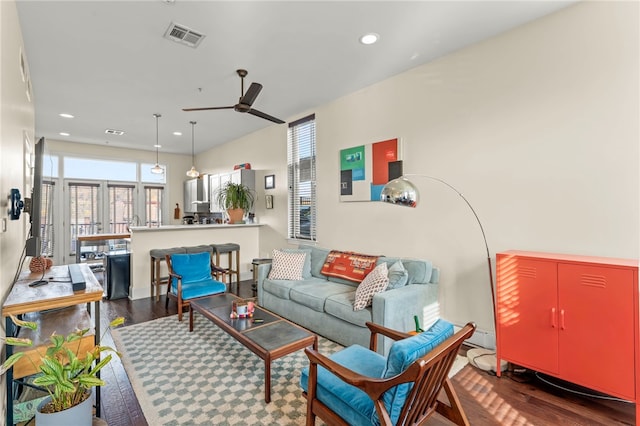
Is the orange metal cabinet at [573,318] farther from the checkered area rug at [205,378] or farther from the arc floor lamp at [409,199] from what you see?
the checkered area rug at [205,378]

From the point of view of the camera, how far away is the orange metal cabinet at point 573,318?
2.03 meters

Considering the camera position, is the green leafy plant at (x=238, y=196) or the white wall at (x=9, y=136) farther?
the green leafy plant at (x=238, y=196)

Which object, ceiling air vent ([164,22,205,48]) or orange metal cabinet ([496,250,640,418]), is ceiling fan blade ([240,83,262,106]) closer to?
ceiling air vent ([164,22,205,48])

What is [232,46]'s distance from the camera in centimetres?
319

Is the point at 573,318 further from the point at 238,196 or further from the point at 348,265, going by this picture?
the point at 238,196

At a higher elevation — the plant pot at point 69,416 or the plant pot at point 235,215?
the plant pot at point 235,215

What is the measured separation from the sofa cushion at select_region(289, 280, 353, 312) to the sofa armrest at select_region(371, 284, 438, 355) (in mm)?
707

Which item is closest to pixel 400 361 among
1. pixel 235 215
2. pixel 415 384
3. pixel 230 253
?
pixel 415 384

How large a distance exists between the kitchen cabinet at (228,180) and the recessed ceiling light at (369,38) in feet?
12.8

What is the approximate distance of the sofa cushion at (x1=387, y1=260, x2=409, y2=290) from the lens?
311cm

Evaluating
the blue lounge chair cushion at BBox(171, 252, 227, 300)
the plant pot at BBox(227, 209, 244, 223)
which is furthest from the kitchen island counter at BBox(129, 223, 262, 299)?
the blue lounge chair cushion at BBox(171, 252, 227, 300)

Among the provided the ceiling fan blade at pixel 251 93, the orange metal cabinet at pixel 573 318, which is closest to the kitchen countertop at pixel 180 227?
the ceiling fan blade at pixel 251 93

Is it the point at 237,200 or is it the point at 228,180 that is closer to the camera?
the point at 237,200

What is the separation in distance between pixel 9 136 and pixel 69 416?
6.17 feet
